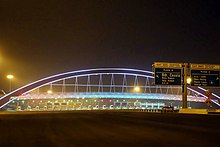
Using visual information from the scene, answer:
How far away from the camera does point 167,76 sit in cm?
6256

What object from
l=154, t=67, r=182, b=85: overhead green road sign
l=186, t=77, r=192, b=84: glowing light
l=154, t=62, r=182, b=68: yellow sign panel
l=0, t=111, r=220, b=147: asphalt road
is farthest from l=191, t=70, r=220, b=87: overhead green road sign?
l=0, t=111, r=220, b=147: asphalt road

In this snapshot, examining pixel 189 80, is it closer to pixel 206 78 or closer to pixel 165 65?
pixel 206 78

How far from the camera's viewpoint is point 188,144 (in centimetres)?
1312

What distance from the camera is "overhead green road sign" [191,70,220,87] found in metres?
62.8

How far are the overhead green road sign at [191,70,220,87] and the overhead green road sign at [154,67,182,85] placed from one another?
2.87 meters

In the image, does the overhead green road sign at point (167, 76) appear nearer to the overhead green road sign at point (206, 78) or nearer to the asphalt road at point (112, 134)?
the overhead green road sign at point (206, 78)

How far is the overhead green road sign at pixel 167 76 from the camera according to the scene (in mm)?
62188

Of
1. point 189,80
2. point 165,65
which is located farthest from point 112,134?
point 189,80

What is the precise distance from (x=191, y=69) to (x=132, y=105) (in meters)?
85.2

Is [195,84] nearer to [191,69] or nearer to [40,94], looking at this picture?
[191,69]

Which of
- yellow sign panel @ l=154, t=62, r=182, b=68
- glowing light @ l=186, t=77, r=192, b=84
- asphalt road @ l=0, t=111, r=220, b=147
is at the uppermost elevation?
yellow sign panel @ l=154, t=62, r=182, b=68

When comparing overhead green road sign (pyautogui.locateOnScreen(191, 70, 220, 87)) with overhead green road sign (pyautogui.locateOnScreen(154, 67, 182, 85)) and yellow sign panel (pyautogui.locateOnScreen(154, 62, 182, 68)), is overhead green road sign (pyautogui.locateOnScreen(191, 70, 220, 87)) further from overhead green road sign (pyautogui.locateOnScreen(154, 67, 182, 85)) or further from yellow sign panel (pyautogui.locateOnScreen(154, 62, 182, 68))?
yellow sign panel (pyautogui.locateOnScreen(154, 62, 182, 68))

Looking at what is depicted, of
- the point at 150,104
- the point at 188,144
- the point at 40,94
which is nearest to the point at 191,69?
the point at 188,144

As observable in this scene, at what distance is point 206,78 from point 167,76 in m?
6.68
